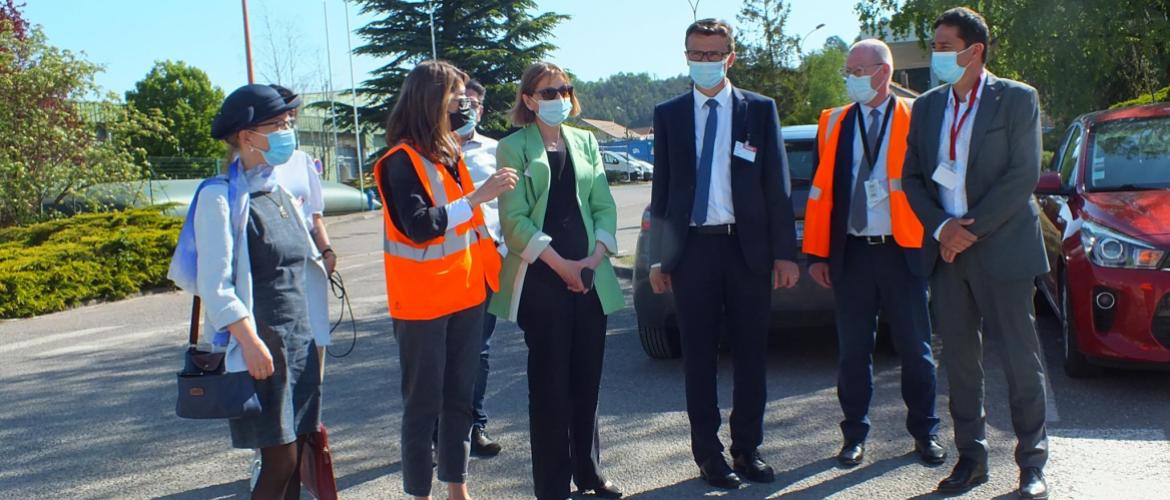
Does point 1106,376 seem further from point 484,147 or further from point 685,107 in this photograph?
point 484,147

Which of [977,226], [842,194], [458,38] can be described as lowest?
[977,226]

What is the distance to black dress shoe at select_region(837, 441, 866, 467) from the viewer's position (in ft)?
16.1

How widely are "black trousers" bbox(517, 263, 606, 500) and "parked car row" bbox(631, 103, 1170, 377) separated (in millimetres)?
2376

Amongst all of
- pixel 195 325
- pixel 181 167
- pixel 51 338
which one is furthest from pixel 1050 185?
pixel 181 167

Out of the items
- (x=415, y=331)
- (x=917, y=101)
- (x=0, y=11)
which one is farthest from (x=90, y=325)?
(x=0, y=11)

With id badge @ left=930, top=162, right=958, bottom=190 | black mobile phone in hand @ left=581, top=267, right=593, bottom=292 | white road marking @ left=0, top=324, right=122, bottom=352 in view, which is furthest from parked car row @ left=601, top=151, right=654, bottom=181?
black mobile phone in hand @ left=581, top=267, right=593, bottom=292

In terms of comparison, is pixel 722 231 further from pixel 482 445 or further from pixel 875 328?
pixel 482 445

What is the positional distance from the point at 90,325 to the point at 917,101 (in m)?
9.28

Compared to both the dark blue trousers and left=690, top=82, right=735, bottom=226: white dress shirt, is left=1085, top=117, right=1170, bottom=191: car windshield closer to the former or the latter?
the dark blue trousers

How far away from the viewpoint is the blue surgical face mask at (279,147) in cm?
365

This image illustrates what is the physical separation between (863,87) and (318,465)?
9.42 feet

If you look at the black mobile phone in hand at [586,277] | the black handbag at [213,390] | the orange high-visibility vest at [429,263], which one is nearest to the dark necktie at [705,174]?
the black mobile phone in hand at [586,277]

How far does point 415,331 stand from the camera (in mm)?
4090

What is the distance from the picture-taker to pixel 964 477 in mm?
4512
